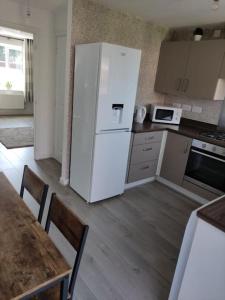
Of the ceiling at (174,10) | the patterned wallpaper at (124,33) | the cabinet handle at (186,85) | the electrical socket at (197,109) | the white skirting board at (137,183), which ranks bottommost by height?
the white skirting board at (137,183)

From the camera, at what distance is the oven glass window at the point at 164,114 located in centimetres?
345

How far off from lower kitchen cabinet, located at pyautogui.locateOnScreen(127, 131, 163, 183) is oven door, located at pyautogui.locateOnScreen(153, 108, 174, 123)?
370 mm

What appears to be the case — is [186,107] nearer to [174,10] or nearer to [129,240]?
[174,10]

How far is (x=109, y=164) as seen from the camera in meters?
2.69

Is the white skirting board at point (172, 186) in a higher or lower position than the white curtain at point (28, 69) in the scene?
lower

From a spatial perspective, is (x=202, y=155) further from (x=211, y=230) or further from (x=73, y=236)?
(x=73, y=236)

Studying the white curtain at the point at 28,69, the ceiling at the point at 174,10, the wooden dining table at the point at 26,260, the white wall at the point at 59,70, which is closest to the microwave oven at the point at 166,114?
the ceiling at the point at 174,10

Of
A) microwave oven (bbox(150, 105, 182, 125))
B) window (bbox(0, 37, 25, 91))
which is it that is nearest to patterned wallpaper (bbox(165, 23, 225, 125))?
microwave oven (bbox(150, 105, 182, 125))

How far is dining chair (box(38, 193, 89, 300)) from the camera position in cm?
108

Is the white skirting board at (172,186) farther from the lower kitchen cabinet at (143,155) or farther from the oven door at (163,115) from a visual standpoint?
the oven door at (163,115)

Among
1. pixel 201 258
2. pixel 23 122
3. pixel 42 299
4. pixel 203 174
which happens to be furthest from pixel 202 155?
pixel 23 122

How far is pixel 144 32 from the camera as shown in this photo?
326cm

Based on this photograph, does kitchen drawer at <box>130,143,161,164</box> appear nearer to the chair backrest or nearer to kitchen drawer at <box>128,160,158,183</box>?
kitchen drawer at <box>128,160,158,183</box>

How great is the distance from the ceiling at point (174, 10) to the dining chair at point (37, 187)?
7.34 feet
